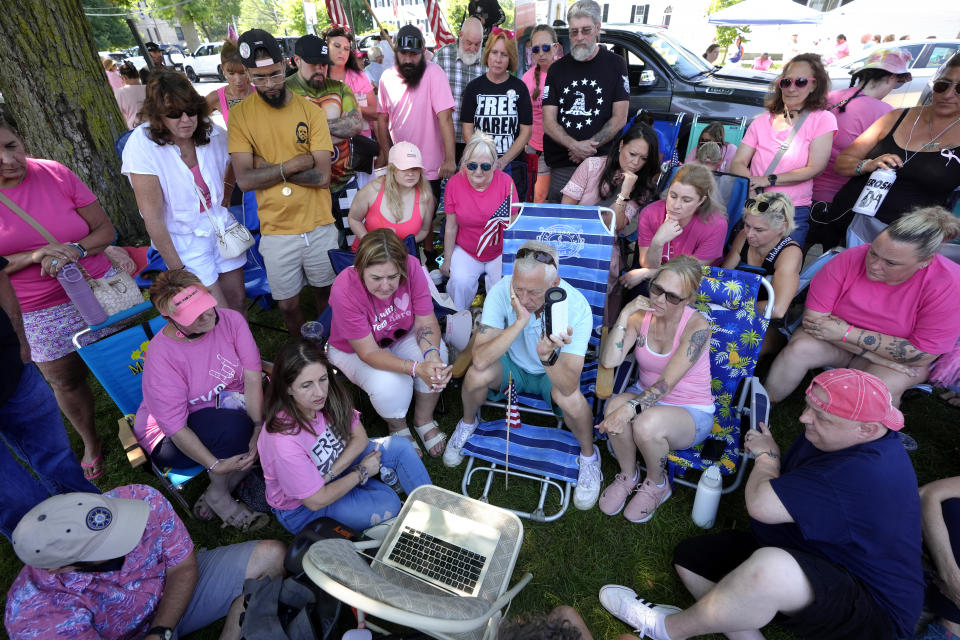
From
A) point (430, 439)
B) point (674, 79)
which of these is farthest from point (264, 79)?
point (674, 79)

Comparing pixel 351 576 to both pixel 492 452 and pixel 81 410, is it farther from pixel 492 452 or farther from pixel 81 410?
pixel 81 410

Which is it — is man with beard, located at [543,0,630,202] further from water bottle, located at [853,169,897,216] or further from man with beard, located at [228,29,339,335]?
man with beard, located at [228,29,339,335]

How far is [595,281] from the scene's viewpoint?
11.3ft

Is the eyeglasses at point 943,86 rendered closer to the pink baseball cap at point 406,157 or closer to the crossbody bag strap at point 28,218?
the pink baseball cap at point 406,157

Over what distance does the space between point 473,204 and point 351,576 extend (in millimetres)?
2935

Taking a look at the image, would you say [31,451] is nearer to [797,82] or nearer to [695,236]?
[695,236]

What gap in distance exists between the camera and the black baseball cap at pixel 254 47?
2908 mm

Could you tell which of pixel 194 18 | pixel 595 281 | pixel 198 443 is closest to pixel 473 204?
pixel 595 281

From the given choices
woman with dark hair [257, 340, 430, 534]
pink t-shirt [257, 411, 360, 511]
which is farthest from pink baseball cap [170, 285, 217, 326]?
pink t-shirt [257, 411, 360, 511]

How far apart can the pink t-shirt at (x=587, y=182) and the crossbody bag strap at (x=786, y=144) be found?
123 cm

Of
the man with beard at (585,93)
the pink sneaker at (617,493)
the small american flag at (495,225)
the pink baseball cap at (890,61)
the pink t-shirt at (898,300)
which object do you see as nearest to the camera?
the pink t-shirt at (898,300)

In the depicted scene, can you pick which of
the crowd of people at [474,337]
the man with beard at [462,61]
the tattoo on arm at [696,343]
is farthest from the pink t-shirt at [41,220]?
the tattoo on arm at [696,343]

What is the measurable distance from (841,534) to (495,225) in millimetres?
2855

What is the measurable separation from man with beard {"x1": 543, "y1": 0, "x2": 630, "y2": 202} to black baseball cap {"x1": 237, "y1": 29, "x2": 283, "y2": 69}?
8.41 ft
